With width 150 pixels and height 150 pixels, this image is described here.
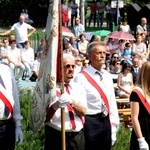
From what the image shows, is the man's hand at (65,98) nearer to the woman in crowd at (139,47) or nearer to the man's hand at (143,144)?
the man's hand at (143,144)

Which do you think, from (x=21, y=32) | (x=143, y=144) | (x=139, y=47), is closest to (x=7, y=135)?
(x=143, y=144)

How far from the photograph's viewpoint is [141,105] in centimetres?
638

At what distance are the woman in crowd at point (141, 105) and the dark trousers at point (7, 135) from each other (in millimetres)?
1264

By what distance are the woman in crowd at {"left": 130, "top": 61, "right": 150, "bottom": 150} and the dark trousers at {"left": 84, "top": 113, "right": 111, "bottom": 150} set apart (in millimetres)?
383

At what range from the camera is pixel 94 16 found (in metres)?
34.3

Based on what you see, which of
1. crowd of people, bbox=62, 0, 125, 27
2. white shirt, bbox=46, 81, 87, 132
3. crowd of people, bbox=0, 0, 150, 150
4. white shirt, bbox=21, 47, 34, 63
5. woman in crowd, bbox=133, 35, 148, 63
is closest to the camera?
crowd of people, bbox=0, 0, 150, 150

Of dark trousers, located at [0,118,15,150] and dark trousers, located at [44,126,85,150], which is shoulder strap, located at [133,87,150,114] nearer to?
dark trousers, located at [44,126,85,150]

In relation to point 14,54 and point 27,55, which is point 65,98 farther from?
point 27,55

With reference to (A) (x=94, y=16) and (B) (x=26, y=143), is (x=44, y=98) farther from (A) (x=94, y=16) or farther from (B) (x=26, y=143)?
(A) (x=94, y=16)

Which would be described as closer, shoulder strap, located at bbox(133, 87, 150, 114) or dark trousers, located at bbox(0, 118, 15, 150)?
dark trousers, located at bbox(0, 118, 15, 150)

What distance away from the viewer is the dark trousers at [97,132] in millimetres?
6623

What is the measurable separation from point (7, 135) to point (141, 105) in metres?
1.44

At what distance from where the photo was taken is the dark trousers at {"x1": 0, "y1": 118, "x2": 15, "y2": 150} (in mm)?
5996

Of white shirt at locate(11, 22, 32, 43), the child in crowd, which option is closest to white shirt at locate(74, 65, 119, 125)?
the child in crowd
